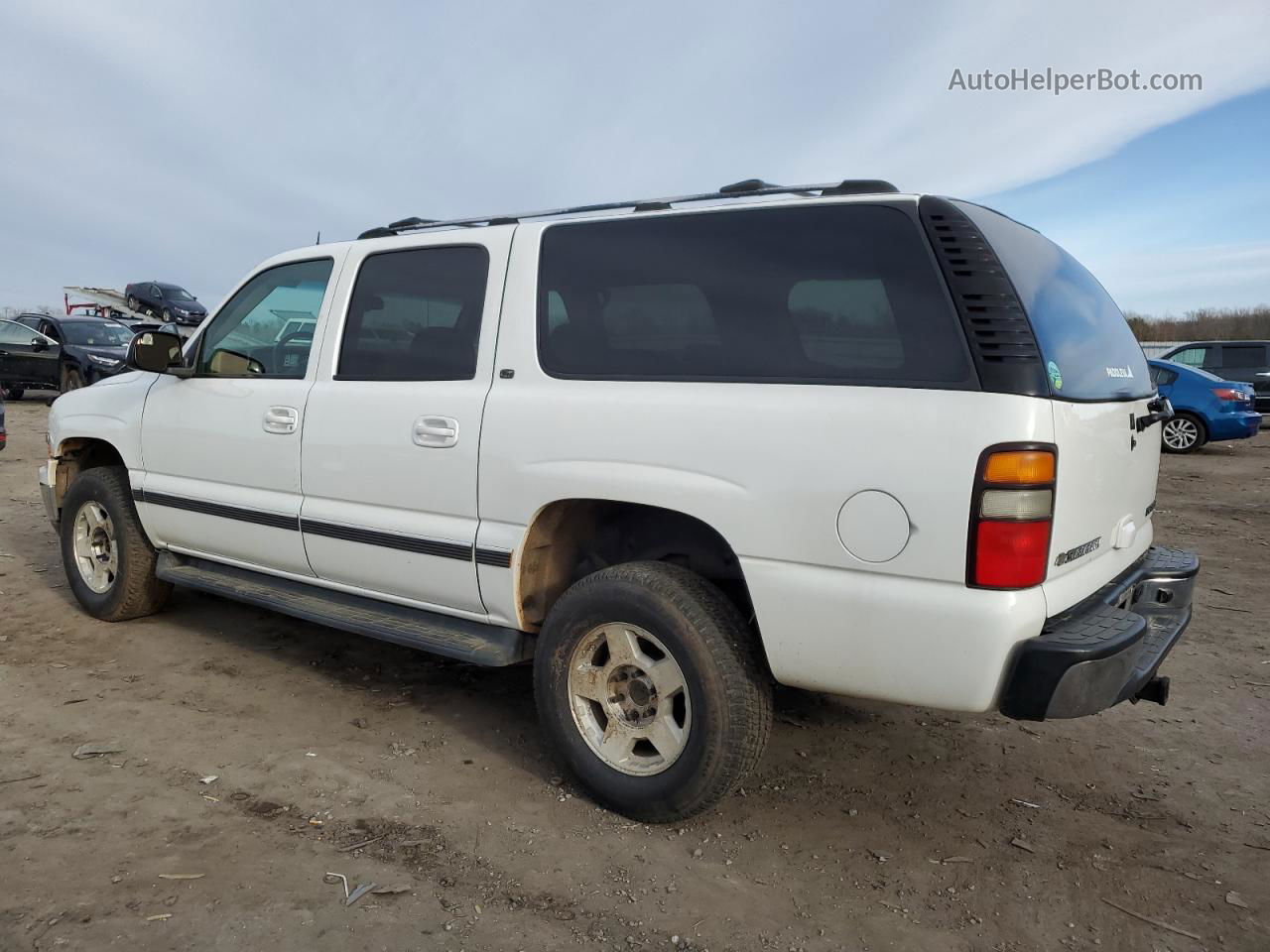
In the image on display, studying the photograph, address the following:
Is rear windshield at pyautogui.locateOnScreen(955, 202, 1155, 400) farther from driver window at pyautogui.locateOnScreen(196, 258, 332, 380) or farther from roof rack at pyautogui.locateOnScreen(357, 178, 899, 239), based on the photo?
driver window at pyautogui.locateOnScreen(196, 258, 332, 380)

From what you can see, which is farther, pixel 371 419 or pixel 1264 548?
pixel 1264 548

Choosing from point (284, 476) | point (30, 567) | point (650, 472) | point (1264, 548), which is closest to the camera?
point (650, 472)

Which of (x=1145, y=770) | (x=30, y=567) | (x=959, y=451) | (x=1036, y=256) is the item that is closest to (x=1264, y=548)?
(x=1145, y=770)

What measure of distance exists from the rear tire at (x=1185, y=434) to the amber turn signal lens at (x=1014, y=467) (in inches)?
509

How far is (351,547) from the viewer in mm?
3805

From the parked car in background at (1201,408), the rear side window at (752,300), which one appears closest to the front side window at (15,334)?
the rear side window at (752,300)

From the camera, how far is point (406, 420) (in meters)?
3.58

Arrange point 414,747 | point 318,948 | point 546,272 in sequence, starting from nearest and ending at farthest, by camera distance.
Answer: point 318,948
point 546,272
point 414,747

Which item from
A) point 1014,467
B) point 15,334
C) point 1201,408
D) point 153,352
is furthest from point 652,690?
point 15,334

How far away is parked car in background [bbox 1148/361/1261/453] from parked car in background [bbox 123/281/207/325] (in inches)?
992

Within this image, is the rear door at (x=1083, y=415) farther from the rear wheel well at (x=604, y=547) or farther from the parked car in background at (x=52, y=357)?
the parked car in background at (x=52, y=357)

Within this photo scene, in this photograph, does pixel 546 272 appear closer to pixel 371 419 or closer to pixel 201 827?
pixel 371 419

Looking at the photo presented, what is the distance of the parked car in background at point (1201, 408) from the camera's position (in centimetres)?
1343

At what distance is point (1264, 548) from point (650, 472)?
6.47m
